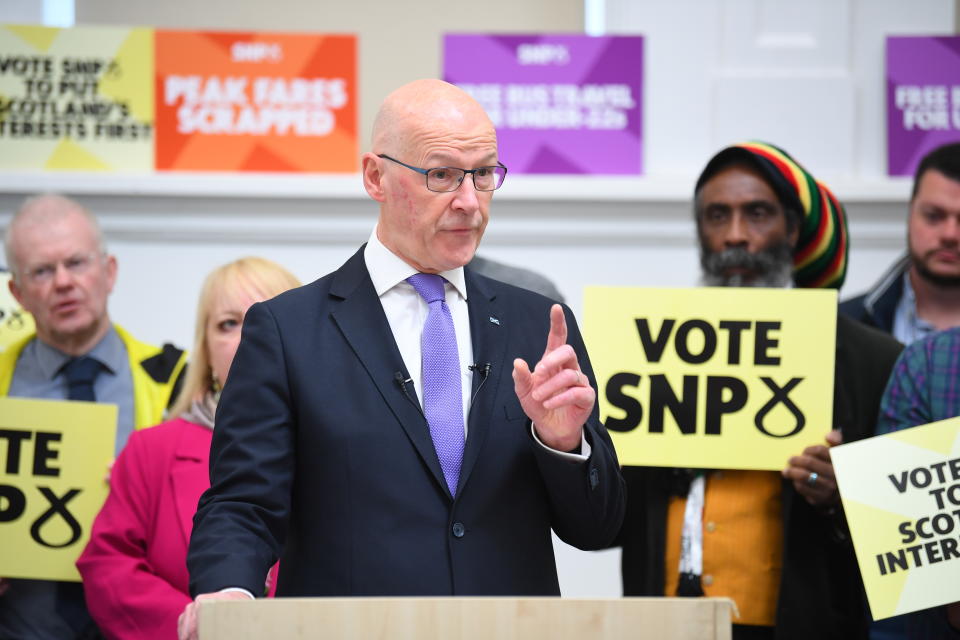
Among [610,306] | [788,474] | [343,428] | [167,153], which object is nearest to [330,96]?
[167,153]

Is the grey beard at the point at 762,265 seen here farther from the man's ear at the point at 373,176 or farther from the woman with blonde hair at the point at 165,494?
the man's ear at the point at 373,176

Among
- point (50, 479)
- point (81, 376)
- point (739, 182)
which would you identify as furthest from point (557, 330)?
point (81, 376)

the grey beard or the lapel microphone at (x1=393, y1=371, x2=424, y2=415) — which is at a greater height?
the grey beard

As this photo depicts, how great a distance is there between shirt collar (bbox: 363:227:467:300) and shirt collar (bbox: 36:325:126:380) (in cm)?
159

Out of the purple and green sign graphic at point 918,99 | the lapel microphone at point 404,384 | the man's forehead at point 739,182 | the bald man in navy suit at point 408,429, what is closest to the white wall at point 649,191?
the purple and green sign graphic at point 918,99

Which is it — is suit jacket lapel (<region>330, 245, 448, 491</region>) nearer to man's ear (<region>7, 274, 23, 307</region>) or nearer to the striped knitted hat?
the striped knitted hat

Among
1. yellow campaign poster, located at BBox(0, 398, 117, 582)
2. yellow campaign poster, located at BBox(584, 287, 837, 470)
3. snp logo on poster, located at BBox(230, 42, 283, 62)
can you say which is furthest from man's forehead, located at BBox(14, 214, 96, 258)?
yellow campaign poster, located at BBox(584, 287, 837, 470)

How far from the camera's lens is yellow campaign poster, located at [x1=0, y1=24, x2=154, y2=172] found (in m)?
4.64

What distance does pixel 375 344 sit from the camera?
2240 mm

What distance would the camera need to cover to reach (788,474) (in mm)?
3102

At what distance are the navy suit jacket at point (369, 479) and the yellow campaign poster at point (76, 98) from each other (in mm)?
2782

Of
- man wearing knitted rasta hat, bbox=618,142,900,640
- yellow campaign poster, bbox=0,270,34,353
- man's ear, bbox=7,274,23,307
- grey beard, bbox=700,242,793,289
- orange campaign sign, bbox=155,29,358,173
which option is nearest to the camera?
man wearing knitted rasta hat, bbox=618,142,900,640

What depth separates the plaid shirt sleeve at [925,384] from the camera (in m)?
3.01

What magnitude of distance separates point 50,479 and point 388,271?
1538mm
